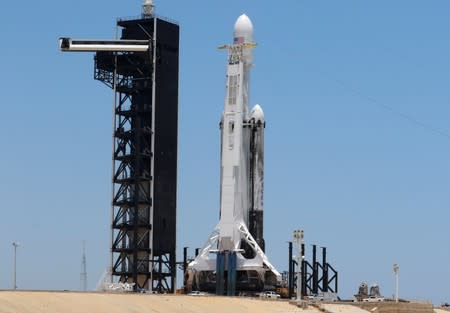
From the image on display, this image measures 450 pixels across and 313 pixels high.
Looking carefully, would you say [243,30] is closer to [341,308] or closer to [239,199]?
[239,199]

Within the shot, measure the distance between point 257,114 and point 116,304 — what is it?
59.6 meters

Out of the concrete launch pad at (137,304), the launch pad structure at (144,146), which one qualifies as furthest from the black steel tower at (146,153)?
the concrete launch pad at (137,304)

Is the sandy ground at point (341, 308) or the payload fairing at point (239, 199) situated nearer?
the sandy ground at point (341, 308)

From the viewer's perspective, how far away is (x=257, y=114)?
133 metres

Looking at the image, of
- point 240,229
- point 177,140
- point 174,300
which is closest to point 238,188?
point 240,229

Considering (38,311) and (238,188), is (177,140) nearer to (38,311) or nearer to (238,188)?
(238,188)

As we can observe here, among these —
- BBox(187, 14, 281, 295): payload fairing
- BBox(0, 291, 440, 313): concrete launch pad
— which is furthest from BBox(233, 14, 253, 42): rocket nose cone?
BBox(0, 291, 440, 313): concrete launch pad

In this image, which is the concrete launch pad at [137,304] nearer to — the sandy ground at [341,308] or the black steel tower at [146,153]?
the sandy ground at [341,308]

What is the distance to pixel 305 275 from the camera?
420ft

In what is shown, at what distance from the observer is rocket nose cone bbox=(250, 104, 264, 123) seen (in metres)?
133

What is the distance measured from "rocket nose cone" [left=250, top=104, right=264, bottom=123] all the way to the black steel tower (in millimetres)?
11362

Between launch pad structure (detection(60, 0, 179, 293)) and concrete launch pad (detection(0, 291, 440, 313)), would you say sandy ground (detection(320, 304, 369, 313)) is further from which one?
launch pad structure (detection(60, 0, 179, 293))

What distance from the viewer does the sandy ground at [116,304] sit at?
68562 mm

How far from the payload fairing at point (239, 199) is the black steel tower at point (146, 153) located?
8.69m
